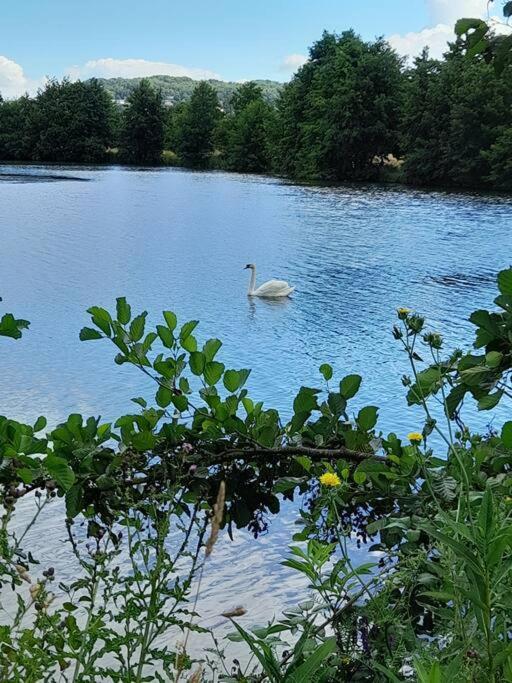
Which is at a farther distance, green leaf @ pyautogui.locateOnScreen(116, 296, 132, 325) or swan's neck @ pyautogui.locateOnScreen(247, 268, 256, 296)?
swan's neck @ pyautogui.locateOnScreen(247, 268, 256, 296)

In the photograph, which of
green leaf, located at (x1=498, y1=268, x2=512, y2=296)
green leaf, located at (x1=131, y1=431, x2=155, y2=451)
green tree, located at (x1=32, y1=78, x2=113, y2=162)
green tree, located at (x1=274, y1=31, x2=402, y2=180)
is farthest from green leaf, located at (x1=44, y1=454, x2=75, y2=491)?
green tree, located at (x1=32, y1=78, x2=113, y2=162)

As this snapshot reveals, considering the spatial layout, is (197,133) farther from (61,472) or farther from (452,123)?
(61,472)

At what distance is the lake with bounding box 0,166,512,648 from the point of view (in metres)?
8.94

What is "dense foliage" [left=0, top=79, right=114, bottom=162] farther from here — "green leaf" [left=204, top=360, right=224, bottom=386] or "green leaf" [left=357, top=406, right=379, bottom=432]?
"green leaf" [left=357, top=406, right=379, bottom=432]

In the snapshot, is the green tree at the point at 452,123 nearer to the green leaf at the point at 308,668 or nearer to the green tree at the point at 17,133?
the green tree at the point at 17,133

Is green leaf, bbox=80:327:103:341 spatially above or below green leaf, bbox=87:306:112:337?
below

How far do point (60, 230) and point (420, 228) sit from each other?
11.9 meters

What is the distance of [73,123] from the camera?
8612cm

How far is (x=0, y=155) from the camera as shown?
280 feet

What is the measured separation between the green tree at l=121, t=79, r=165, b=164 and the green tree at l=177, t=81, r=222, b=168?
349 centimetres

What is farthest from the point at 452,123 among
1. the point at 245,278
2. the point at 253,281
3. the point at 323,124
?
the point at 253,281

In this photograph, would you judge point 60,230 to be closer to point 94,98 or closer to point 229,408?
point 229,408

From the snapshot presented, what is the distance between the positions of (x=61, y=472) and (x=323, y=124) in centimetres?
6398

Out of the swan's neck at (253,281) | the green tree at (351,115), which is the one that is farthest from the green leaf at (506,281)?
the green tree at (351,115)
